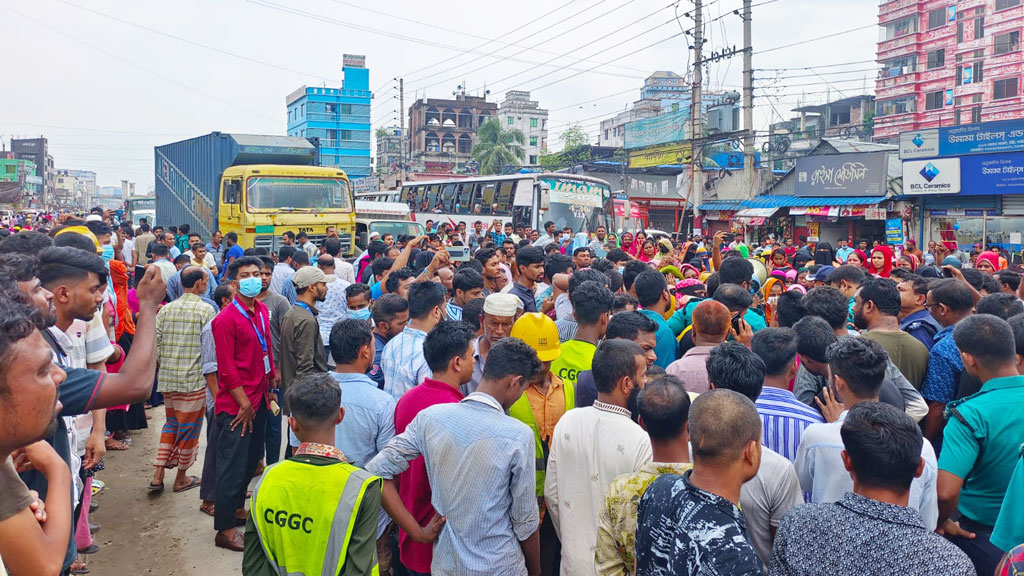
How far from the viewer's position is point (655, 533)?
7.58 ft

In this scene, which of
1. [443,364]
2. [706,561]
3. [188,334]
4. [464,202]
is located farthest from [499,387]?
[464,202]

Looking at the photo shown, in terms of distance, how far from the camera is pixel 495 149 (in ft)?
166

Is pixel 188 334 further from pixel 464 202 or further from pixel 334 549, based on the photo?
pixel 464 202

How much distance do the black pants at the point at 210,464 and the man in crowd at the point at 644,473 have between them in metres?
3.77

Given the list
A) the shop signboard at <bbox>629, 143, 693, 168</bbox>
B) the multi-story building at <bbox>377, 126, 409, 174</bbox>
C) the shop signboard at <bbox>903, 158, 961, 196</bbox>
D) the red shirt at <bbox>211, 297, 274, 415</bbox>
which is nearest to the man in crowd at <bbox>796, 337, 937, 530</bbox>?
the red shirt at <bbox>211, 297, 274, 415</bbox>

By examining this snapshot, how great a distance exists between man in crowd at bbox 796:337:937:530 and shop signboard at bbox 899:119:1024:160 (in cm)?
2225

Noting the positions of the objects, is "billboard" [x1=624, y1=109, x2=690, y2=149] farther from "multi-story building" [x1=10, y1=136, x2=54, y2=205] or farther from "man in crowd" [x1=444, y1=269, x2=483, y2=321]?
"multi-story building" [x1=10, y1=136, x2=54, y2=205]

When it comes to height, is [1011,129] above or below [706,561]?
above

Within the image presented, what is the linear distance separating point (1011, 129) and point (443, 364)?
935 inches

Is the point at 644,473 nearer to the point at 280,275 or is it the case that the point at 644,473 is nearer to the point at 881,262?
the point at 280,275

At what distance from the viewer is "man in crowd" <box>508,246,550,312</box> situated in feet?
23.5

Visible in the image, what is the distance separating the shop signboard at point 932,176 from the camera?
22.0 metres

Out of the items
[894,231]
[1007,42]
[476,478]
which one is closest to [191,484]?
[476,478]

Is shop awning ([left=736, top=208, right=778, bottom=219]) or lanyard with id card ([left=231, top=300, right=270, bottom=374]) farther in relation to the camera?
shop awning ([left=736, top=208, right=778, bottom=219])
